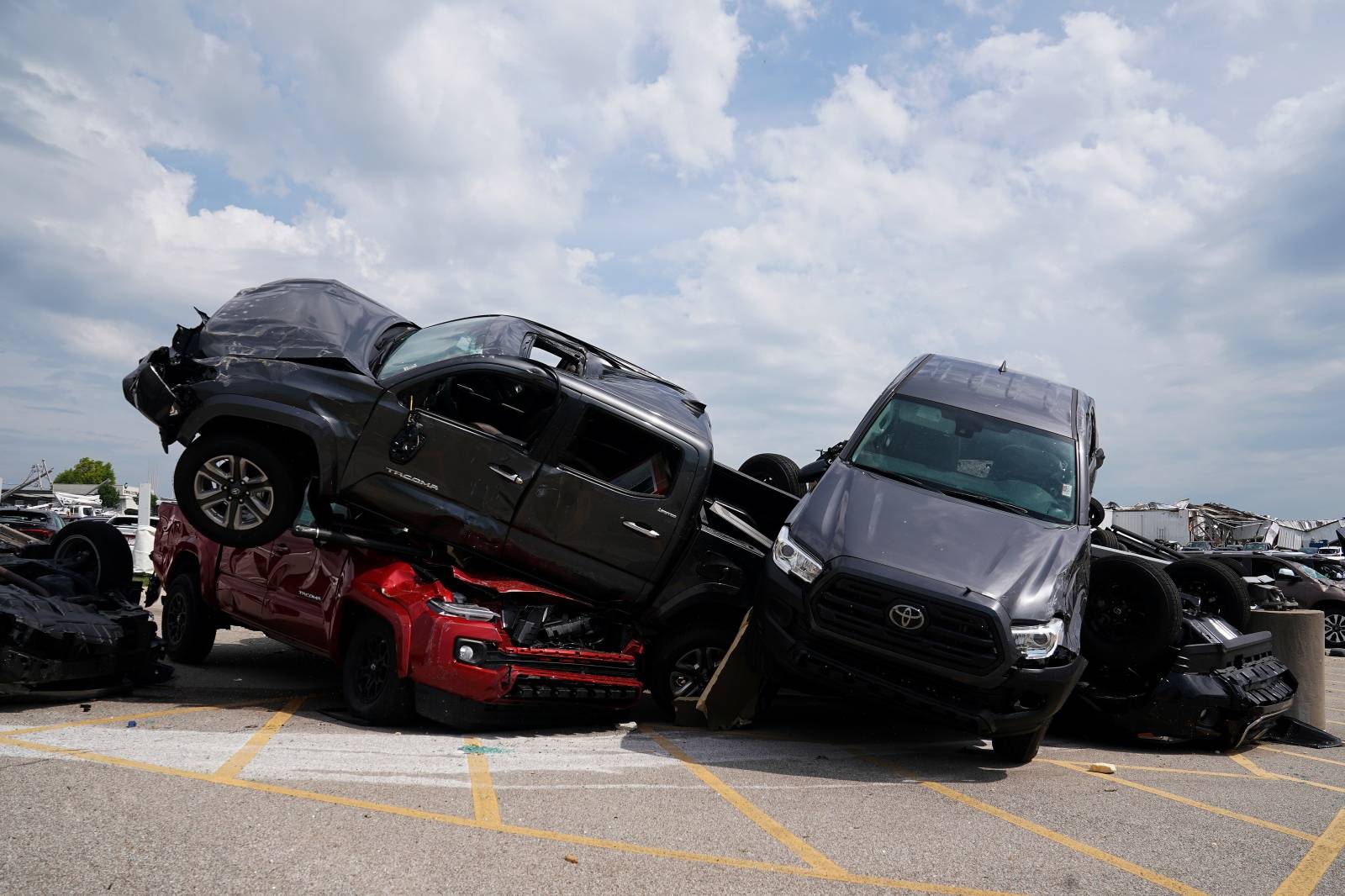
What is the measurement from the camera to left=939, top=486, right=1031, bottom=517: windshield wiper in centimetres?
633

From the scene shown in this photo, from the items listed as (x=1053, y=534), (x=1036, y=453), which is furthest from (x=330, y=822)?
(x=1036, y=453)

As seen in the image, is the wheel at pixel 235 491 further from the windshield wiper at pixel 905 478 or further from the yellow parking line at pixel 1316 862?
the yellow parking line at pixel 1316 862

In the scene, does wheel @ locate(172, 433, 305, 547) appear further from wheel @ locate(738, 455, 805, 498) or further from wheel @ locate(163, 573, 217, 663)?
wheel @ locate(738, 455, 805, 498)

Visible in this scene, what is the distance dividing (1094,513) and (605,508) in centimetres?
361

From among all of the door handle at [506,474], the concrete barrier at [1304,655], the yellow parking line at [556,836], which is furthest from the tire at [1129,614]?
the door handle at [506,474]

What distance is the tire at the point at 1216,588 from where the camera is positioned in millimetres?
7992

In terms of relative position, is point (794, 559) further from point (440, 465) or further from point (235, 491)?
point (235, 491)

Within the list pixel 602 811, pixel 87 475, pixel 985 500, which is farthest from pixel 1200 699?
pixel 87 475

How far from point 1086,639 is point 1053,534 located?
4.36 ft

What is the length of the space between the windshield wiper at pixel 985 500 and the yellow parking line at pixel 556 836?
3007 millimetres

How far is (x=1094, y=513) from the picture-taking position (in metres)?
7.18

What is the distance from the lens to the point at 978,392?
7379 mm

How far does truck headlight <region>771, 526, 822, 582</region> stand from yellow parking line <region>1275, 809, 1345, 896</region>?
2.59 meters

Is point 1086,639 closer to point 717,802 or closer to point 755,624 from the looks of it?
point 755,624
